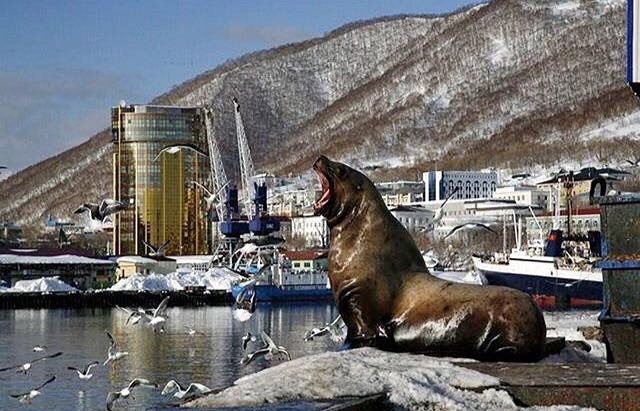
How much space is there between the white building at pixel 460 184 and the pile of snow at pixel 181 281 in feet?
256

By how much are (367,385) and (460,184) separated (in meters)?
180

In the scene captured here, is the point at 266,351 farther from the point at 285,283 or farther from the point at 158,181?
the point at 158,181

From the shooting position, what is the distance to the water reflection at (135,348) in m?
29.4

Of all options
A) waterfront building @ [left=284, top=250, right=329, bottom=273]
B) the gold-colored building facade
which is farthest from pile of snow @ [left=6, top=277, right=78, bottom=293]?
the gold-colored building facade

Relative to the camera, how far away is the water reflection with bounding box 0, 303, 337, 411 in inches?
1158

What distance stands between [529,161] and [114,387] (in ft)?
555

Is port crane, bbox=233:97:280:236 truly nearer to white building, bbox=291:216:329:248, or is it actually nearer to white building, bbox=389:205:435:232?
white building, bbox=389:205:435:232

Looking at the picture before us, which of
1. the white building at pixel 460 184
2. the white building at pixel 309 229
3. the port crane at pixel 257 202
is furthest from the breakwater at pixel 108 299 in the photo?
the white building at pixel 460 184

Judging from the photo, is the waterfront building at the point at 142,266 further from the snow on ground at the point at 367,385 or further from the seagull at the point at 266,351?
the snow on ground at the point at 367,385

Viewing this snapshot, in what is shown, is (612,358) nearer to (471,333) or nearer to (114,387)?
(471,333)

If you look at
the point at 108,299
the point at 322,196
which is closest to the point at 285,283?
the point at 108,299

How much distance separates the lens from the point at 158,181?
16688cm

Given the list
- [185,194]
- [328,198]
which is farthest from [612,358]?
[185,194]

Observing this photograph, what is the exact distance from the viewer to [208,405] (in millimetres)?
6906
